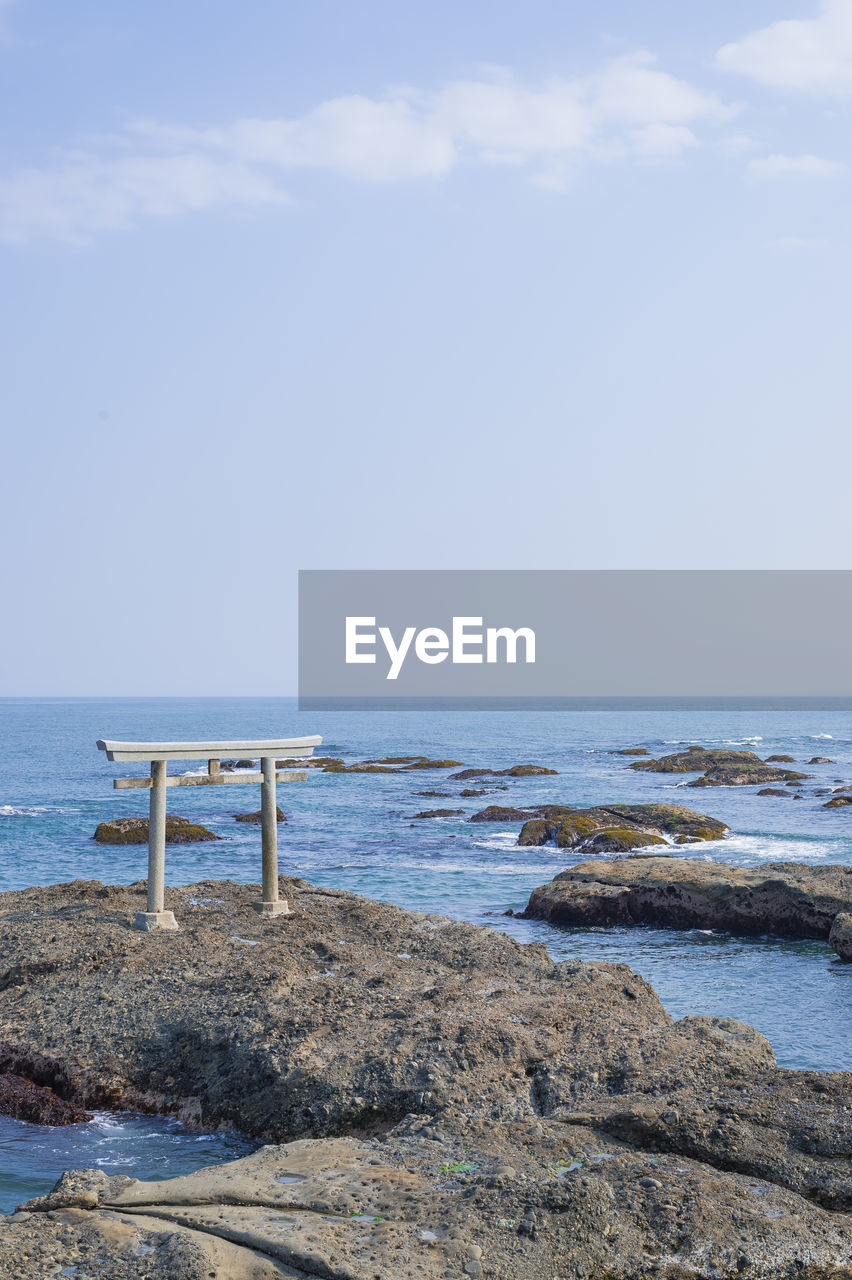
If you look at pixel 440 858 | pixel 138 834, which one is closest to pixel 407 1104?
pixel 440 858

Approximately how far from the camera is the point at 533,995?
10.6 meters

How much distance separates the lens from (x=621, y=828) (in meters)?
30.4

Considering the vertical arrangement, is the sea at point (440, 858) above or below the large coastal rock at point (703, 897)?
below

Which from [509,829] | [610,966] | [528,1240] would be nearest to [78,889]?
[610,966]

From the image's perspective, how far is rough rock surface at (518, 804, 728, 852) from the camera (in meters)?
29.7

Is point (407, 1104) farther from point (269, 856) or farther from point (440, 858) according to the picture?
point (440, 858)

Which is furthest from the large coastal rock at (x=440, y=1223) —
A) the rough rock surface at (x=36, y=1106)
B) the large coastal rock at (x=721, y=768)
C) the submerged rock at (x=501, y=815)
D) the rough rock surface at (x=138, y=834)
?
the large coastal rock at (x=721, y=768)

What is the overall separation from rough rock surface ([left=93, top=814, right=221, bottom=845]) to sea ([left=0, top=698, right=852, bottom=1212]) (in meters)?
0.82

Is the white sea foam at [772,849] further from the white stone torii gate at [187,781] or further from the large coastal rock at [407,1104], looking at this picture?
the white stone torii gate at [187,781]

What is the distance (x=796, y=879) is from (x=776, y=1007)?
571 centimetres

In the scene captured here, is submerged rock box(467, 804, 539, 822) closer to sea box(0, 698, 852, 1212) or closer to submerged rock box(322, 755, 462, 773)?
sea box(0, 698, 852, 1212)

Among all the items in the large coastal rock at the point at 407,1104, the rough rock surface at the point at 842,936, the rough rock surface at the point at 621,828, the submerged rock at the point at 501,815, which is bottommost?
the submerged rock at the point at 501,815

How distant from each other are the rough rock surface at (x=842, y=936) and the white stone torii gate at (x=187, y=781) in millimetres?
9504

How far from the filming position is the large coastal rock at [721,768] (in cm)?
5172
